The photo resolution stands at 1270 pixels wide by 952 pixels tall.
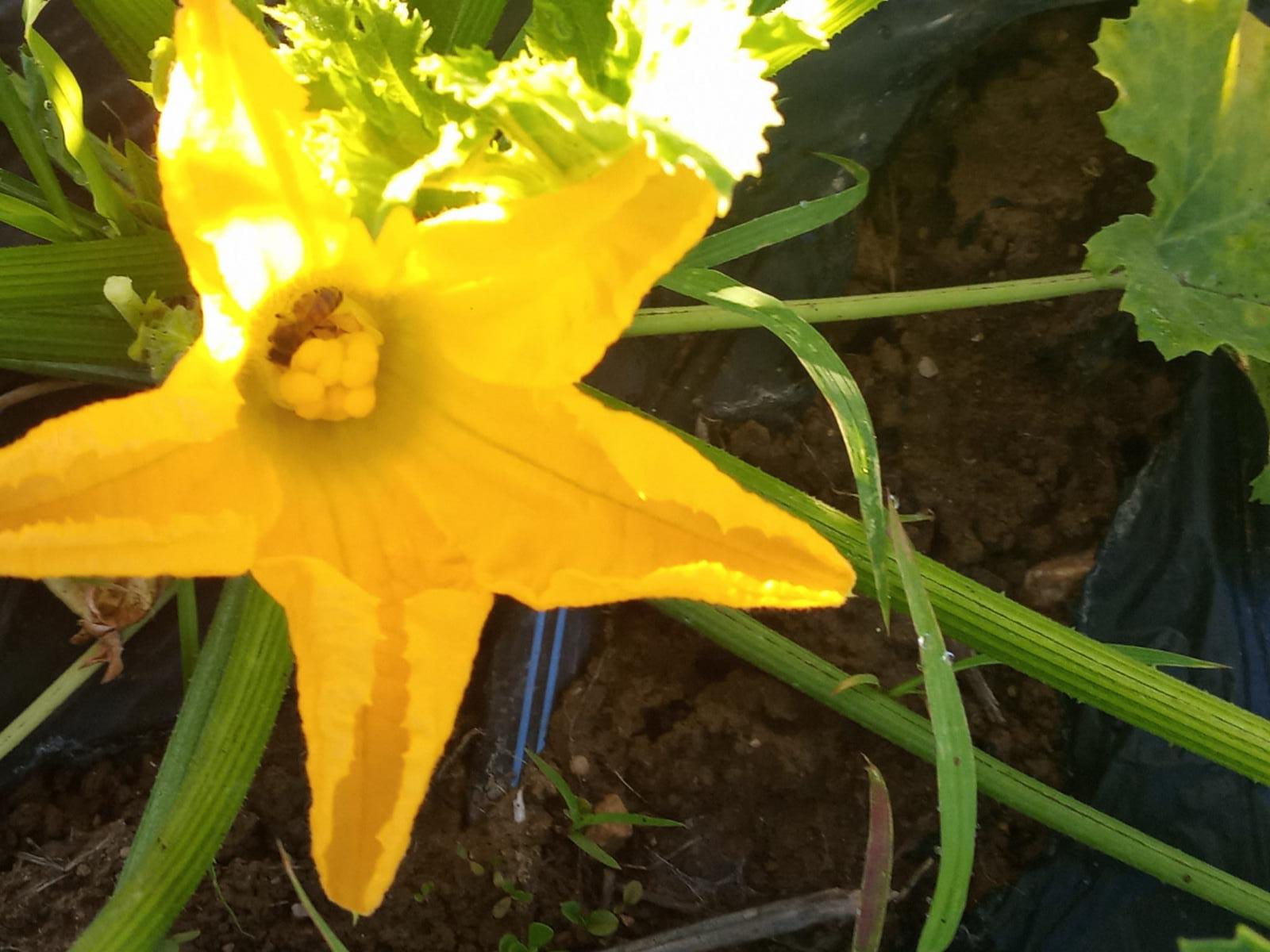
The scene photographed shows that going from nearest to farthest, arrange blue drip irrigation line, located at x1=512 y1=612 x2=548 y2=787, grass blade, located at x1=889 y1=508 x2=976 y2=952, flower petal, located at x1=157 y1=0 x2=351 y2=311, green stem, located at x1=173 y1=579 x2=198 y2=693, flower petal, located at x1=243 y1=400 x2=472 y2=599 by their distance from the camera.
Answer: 1. flower petal, located at x1=157 y1=0 x2=351 y2=311
2. flower petal, located at x1=243 y1=400 x2=472 y2=599
3. grass blade, located at x1=889 y1=508 x2=976 y2=952
4. green stem, located at x1=173 y1=579 x2=198 y2=693
5. blue drip irrigation line, located at x1=512 y1=612 x2=548 y2=787

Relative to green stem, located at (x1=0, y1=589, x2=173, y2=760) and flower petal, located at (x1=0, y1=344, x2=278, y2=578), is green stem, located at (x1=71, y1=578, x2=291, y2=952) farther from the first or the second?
flower petal, located at (x1=0, y1=344, x2=278, y2=578)

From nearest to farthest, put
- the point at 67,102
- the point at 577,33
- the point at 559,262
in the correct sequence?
the point at 559,262 → the point at 577,33 → the point at 67,102

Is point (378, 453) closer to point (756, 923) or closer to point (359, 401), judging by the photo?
point (359, 401)

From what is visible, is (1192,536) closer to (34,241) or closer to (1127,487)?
(1127,487)

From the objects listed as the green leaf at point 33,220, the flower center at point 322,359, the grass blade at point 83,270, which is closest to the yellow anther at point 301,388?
the flower center at point 322,359

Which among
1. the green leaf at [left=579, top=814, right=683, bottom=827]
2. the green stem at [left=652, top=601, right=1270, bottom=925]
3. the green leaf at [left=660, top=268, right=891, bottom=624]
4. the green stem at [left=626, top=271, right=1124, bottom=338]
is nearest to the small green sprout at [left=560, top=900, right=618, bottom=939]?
the green leaf at [left=579, top=814, right=683, bottom=827]

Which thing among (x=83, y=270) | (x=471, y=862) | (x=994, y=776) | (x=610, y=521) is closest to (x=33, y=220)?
(x=83, y=270)
